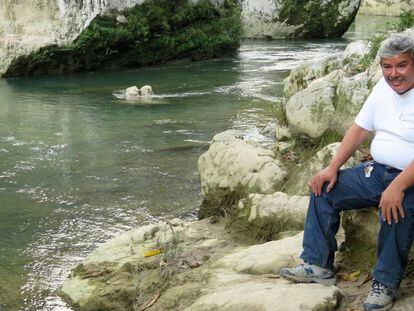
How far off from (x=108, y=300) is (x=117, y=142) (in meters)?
6.20

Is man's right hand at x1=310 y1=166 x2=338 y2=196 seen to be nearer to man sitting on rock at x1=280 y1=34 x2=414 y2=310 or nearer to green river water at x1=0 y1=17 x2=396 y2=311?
man sitting on rock at x1=280 y1=34 x2=414 y2=310

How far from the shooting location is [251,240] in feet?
18.9

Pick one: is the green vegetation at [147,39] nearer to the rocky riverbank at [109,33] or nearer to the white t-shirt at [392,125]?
the rocky riverbank at [109,33]

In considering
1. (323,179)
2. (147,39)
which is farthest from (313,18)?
(323,179)

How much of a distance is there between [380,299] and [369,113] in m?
1.14

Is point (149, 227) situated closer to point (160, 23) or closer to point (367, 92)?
point (367, 92)

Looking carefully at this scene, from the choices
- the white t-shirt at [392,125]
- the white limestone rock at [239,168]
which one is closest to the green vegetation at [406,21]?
the white limestone rock at [239,168]

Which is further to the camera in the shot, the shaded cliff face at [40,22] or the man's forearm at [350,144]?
the shaded cliff face at [40,22]

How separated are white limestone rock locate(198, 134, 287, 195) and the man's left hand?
8.88ft

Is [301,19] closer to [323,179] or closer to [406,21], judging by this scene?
[406,21]

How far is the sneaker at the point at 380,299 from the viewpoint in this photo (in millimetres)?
3795

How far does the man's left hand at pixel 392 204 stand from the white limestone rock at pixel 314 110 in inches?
136

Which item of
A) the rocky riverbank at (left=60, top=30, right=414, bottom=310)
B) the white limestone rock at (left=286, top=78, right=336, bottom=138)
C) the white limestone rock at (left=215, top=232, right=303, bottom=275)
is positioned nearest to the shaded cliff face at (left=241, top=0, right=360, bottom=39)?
the rocky riverbank at (left=60, top=30, right=414, bottom=310)

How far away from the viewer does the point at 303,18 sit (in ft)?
102
